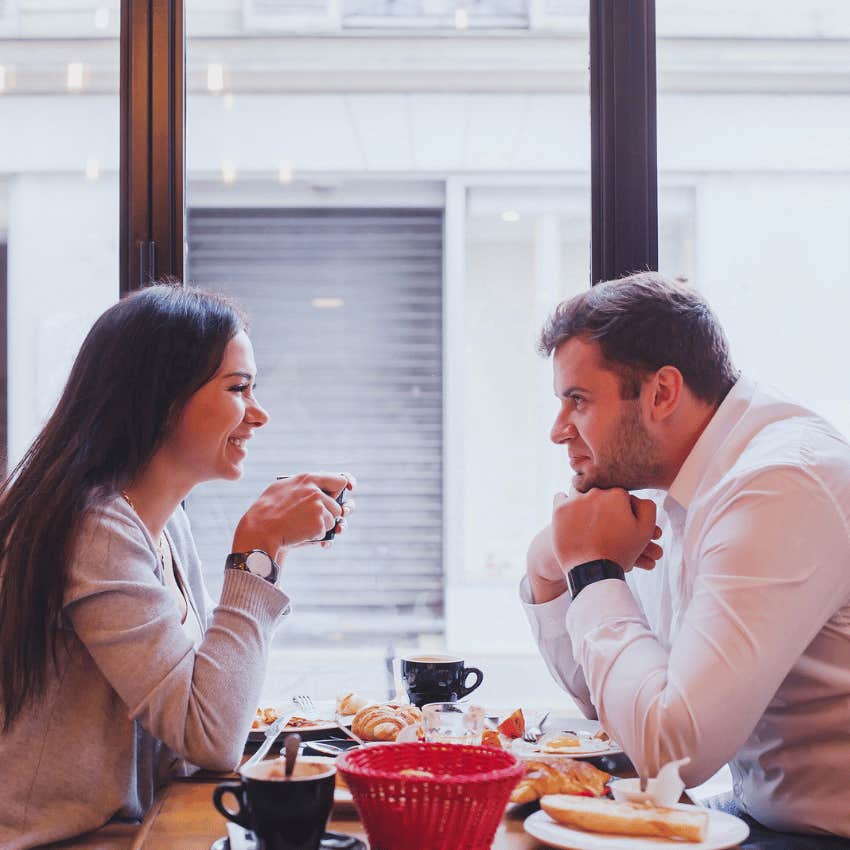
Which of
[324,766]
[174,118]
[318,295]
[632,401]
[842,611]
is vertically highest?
[174,118]

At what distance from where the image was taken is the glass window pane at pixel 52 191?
7.55 feet

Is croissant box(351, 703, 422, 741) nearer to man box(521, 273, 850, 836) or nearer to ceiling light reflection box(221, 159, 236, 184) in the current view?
man box(521, 273, 850, 836)

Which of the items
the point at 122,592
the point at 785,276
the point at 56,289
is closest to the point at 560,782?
the point at 122,592

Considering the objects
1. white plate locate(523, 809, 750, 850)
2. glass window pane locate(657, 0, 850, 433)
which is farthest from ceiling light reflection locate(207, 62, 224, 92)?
white plate locate(523, 809, 750, 850)

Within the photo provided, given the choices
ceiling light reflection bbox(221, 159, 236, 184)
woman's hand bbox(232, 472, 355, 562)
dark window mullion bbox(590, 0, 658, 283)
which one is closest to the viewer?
woman's hand bbox(232, 472, 355, 562)

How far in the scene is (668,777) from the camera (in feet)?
3.78

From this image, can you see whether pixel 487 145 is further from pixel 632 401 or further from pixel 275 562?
pixel 275 562

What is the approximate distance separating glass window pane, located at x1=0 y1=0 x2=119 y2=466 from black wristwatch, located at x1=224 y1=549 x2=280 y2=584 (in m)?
0.94

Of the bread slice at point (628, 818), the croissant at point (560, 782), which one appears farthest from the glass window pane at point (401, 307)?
the bread slice at point (628, 818)

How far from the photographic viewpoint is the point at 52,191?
7.80 ft

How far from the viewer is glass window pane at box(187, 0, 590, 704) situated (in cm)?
259

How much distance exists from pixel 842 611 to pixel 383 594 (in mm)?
1672

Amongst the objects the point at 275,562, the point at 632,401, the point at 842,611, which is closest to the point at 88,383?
the point at 275,562

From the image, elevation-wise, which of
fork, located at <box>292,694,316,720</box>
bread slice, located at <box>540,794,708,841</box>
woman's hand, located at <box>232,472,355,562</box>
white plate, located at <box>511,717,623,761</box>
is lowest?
fork, located at <box>292,694,316,720</box>
